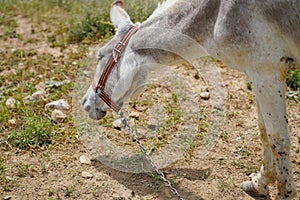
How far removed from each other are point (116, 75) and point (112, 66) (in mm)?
81

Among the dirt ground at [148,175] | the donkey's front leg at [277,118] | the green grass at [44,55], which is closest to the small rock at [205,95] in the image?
the dirt ground at [148,175]

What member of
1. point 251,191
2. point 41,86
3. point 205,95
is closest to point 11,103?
point 41,86

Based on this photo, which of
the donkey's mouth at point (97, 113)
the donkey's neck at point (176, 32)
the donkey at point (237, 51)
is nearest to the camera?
the donkey at point (237, 51)

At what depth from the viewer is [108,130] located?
4605 mm

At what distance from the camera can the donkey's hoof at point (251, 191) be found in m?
3.71

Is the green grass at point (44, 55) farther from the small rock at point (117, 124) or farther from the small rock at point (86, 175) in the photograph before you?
the small rock at point (86, 175)

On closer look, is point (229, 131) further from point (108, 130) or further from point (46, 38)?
point (46, 38)

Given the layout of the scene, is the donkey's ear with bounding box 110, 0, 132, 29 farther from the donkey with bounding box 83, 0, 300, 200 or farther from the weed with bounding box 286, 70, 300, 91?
the weed with bounding box 286, 70, 300, 91

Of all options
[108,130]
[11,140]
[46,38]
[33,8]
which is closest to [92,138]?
[108,130]

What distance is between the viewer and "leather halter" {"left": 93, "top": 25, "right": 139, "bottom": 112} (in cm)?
378

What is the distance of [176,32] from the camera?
3.57 meters

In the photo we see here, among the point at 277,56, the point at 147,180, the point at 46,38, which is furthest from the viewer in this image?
the point at 46,38

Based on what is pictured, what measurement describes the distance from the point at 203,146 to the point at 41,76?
7.46ft

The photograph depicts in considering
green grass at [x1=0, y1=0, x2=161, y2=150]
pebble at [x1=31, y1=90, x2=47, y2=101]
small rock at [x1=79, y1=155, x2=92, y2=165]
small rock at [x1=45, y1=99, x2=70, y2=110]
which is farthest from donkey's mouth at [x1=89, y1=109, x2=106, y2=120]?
pebble at [x1=31, y1=90, x2=47, y2=101]
